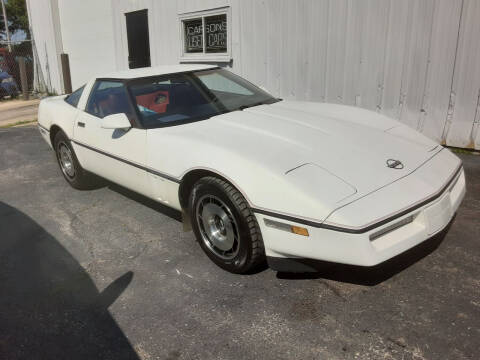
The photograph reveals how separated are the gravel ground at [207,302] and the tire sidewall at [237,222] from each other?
10 cm

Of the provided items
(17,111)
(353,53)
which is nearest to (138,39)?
(17,111)

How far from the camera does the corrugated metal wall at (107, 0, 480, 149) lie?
5.39m

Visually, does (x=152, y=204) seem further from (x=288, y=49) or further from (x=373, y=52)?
(x=288, y=49)

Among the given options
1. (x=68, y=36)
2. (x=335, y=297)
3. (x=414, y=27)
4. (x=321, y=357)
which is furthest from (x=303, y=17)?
(x=68, y=36)

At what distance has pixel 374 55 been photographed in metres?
6.08

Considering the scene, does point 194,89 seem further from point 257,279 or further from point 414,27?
point 414,27

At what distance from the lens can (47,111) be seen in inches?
199

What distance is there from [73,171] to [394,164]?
3.57 m

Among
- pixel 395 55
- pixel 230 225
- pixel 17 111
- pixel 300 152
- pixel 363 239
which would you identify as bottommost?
pixel 17 111

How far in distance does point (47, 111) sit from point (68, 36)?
31.2 feet

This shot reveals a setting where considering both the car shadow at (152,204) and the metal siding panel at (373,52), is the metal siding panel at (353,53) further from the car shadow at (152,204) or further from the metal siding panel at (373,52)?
the car shadow at (152,204)

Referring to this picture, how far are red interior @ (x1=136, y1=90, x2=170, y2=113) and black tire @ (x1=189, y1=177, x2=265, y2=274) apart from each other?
1042mm

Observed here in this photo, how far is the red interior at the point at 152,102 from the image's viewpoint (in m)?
3.74

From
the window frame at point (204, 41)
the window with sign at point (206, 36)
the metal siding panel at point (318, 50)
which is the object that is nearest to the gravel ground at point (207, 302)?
the metal siding panel at point (318, 50)
